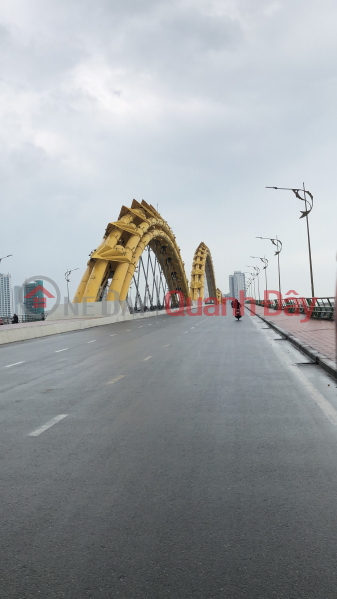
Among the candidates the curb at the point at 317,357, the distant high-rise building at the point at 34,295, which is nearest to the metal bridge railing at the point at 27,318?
the curb at the point at 317,357

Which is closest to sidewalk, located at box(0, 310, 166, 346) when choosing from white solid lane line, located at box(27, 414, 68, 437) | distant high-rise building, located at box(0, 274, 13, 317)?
white solid lane line, located at box(27, 414, 68, 437)

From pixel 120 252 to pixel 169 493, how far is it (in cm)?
4711

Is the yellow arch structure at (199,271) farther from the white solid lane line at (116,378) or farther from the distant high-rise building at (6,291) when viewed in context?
A: the white solid lane line at (116,378)

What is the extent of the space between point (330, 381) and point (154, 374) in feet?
12.0

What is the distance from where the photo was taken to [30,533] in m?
3.47

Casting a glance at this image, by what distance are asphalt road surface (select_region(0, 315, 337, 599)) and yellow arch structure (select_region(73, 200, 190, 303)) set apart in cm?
4019

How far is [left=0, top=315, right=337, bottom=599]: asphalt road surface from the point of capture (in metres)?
2.91

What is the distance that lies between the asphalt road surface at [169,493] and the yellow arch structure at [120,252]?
40192 millimetres

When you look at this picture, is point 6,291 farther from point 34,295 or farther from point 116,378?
point 116,378

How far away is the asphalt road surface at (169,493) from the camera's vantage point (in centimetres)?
291

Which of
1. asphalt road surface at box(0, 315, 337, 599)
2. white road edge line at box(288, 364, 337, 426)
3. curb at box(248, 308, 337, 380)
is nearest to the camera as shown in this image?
asphalt road surface at box(0, 315, 337, 599)

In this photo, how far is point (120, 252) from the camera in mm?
50594

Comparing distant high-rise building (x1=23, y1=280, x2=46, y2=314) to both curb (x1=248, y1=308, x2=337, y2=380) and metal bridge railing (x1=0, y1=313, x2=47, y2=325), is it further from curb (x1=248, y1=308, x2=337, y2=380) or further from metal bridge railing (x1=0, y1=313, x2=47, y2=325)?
curb (x1=248, y1=308, x2=337, y2=380)

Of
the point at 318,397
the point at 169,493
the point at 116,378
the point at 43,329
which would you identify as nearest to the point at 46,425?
the point at 169,493
